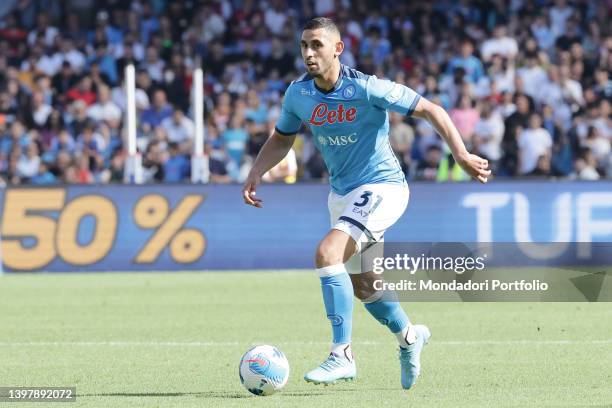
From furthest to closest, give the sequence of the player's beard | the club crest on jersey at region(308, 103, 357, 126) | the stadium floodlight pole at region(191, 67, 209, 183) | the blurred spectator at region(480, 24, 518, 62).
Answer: the blurred spectator at region(480, 24, 518, 62) → the stadium floodlight pole at region(191, 67, 209, 183) → the club crest on jersey at region(308, 103, 357, 126) → the player's beard

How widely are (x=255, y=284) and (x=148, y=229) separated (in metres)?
2.54

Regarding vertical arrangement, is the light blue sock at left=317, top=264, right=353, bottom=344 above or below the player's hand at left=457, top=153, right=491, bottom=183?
below

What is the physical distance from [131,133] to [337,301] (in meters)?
11.3

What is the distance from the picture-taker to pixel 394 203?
8578mm

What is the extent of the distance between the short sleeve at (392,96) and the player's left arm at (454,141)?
2.0 inches

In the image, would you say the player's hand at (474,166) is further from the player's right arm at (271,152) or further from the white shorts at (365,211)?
the player's right arm at (271,152)

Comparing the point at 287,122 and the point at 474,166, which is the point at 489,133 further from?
the point at 474,166

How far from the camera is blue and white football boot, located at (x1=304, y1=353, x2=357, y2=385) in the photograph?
8031 mm

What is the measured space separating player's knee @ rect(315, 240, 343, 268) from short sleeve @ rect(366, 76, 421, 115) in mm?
965

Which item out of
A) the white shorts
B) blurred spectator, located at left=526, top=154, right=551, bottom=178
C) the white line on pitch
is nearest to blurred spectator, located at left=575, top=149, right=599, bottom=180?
blurred spectator, located at left=526, top=154, right=551, bottom=178

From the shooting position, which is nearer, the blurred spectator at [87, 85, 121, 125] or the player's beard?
the player's beard

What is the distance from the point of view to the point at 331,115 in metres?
8.45

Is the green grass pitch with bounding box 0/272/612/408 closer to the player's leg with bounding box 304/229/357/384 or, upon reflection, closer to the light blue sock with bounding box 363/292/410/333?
the player's leg with bounding box 304/229/357/384

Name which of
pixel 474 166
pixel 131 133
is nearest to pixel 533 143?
pixel 131 133
